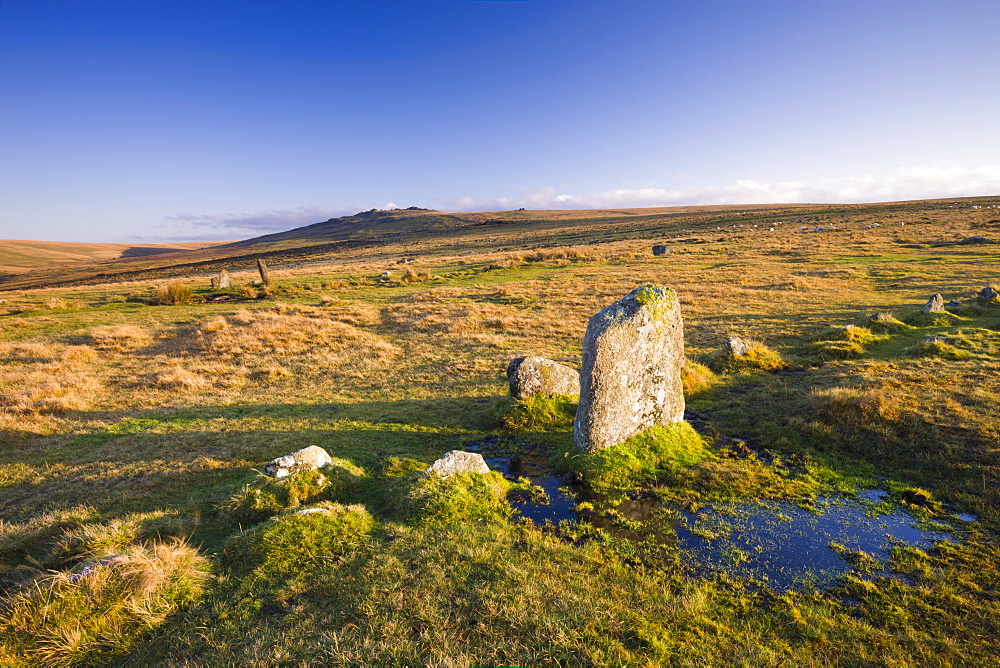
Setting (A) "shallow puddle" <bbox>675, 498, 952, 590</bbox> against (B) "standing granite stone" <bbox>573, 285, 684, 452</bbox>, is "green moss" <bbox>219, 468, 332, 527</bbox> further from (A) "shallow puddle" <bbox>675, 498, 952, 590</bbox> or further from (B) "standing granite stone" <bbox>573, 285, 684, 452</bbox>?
(A) "shallow puddle" <bbox>675, 498, 952, 590</bbox>

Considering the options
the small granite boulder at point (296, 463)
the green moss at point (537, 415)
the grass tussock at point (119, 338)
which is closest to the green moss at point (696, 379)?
the green moss at point (537, 415)

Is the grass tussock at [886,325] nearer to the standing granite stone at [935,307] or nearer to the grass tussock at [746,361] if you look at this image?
the standing granite stone at [935,307]

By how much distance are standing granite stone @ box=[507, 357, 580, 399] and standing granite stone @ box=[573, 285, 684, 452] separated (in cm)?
275

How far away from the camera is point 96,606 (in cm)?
537

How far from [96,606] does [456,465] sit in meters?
5.48

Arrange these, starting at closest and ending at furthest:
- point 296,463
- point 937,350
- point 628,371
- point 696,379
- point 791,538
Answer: point 791,538, point 296,463, point 628,371, point 696,379, point 937,350

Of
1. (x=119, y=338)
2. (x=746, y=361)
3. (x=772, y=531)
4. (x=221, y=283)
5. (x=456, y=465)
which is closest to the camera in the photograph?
(x=772, y=531)

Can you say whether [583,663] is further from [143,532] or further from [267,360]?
[267,360]

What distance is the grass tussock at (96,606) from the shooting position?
4.94 metres

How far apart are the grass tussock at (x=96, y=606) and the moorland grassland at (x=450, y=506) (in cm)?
3

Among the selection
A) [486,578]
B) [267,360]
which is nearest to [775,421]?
[486,578]

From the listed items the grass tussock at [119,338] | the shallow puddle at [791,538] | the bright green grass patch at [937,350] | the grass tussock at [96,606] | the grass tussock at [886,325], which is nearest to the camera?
the grass tussock at [96,606]

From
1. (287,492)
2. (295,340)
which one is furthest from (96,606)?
(295,340)

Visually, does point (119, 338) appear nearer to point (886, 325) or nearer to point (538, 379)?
point (538, 379)
